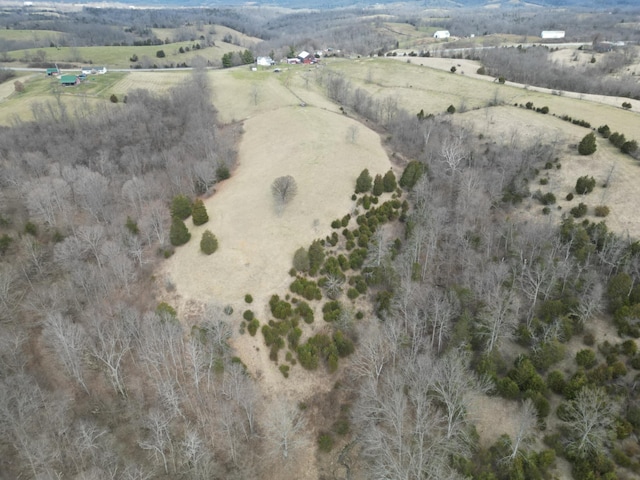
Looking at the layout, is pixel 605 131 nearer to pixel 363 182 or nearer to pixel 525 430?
pixel 363 182

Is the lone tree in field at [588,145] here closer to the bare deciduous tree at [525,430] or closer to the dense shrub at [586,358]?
the dense shrub at [586,358]

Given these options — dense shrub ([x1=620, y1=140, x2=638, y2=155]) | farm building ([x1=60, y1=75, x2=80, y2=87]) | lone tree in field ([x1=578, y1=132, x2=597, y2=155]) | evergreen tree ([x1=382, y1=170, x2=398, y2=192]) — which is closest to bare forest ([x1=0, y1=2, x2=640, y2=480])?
evergreen tree ([x1=382, y1=170, x2=398, y2=192])

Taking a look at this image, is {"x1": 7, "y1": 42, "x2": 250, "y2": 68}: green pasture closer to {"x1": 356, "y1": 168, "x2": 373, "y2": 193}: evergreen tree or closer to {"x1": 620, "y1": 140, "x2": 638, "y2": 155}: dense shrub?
{"x1": 356, "y1": 168, "x2": 373, "y2": 193}: evergreen tree

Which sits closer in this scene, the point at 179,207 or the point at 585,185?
the point at 585,185

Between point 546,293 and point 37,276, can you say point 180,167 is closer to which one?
point 37,276

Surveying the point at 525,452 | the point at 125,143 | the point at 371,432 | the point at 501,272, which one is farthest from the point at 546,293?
the point at 125,143

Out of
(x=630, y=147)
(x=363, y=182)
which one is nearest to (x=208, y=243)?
(x=363, y=182)
